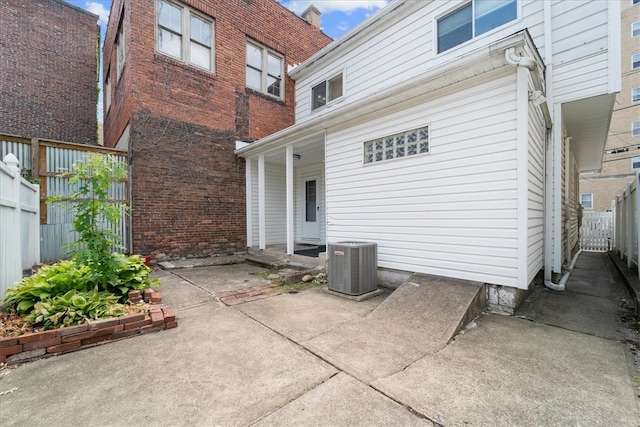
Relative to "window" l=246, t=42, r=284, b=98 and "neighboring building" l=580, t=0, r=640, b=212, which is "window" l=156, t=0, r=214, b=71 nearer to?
"window" l=246, t=42, r=284, b=98

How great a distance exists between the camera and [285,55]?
1031cm

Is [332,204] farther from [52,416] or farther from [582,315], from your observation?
[52,416]

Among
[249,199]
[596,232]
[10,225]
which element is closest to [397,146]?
[249,199]

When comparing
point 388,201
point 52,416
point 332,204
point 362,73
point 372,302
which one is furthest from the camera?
point 362,73

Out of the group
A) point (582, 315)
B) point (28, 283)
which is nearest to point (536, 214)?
point (582, 315)

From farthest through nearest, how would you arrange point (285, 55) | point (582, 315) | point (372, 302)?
point (285, 55) < point (372, 302) < point (582, 315)

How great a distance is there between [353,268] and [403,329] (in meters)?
1.53

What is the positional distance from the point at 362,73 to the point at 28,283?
8.32 metres

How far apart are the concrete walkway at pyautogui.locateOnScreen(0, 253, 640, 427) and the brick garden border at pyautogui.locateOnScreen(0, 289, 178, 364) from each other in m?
0.11

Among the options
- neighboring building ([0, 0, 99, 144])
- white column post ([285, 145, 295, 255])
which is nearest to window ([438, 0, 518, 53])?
white column post ([285, 145, 295, 255])

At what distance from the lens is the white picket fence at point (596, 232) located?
10719 millimetres

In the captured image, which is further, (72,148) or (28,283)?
(72,148)

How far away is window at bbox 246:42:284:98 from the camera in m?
9.42

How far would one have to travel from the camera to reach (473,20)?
5969mm
